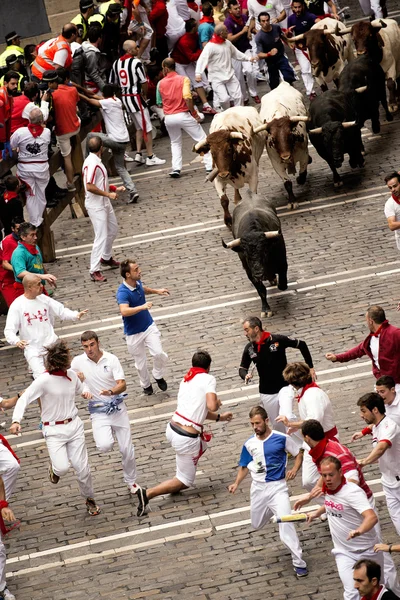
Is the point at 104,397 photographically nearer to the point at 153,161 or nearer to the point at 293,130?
the point at 293,130

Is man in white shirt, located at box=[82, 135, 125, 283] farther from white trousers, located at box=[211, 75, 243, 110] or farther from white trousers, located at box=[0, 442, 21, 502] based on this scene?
white trousers, located at box=[0, 442, 21, 502]

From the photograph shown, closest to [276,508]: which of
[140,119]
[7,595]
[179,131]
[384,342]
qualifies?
[384,342]

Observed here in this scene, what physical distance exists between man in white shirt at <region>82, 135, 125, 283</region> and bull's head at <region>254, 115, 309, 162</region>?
3.10 metres

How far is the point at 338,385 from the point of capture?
15586 millimetres

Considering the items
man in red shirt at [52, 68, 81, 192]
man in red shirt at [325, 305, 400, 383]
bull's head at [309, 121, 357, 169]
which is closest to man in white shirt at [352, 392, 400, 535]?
man in red shirt at [325, 305, 400, 383]

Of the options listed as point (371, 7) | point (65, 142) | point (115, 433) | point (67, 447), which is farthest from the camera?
point (371, 7)

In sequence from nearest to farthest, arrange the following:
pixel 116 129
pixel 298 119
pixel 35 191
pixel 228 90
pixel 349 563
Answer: pixel 349 563
pixel 35 191
pixel 298 119
pixel 116 129
pixel 228 90

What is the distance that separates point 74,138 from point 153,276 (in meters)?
4.50

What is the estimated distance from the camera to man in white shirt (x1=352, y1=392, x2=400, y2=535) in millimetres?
11430

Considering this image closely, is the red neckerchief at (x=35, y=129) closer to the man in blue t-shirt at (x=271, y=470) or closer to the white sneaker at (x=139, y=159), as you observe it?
the white sneaker at (x=139, y=159)

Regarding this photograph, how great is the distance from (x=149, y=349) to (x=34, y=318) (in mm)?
1591

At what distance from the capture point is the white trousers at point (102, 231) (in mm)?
19781

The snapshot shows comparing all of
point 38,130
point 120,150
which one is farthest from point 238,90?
point 38,130

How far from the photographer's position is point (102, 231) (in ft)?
65.2
